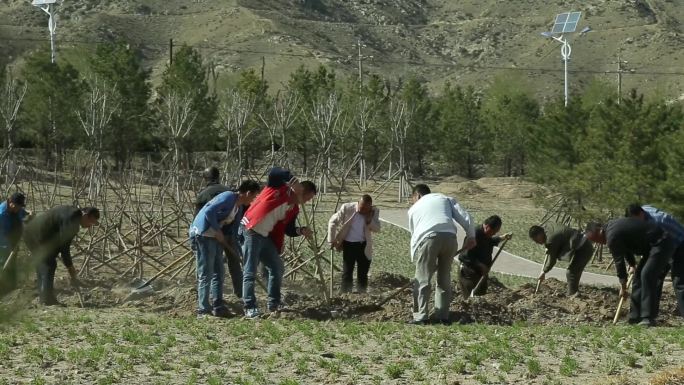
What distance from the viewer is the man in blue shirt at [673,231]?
37.3ft

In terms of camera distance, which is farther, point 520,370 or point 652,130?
point 652,130

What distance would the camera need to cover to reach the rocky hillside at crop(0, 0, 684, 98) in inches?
3666

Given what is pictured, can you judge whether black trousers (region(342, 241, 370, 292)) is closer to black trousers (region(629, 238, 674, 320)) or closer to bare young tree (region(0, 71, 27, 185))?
black trousers (region(629, 238, 674, 320))

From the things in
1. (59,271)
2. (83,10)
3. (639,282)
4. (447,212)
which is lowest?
(59,271)

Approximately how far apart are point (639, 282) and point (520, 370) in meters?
3.77

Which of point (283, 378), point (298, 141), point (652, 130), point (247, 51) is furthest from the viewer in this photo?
point (247, 51)

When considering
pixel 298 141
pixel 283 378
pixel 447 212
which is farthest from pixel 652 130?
pixel 298 141

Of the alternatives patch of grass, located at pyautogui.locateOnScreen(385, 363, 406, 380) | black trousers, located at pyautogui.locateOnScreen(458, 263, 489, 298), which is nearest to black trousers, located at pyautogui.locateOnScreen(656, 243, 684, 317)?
black trousers, located at pyautogui.locateOnScreen(458, 263, 489, 298)

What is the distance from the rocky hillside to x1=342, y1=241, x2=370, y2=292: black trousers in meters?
71.4

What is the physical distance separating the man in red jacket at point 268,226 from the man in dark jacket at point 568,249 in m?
3.37

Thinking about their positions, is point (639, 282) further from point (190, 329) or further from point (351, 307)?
point (190, 329)

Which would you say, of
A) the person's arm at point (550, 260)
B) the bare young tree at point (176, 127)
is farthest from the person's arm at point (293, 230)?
the bare young tree at point (176, 127)

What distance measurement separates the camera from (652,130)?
26.0 meters

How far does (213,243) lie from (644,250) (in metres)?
4.39
